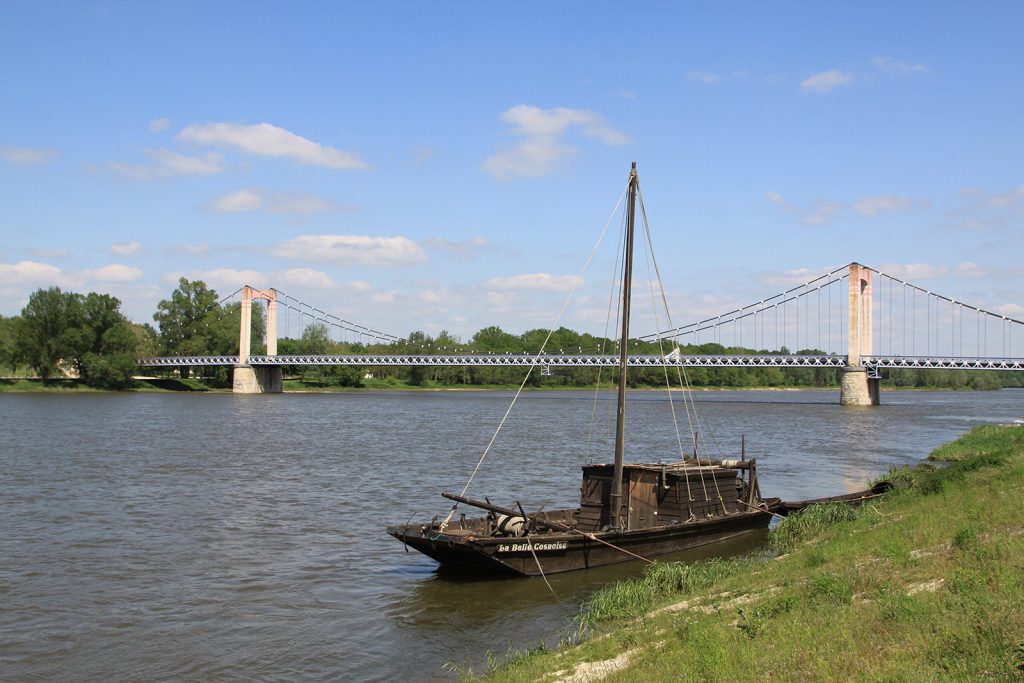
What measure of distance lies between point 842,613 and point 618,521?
10.1m

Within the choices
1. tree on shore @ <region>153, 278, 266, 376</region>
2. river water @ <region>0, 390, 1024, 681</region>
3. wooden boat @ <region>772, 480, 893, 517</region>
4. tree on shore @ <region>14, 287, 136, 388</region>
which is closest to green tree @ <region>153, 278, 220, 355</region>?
tree on shore @ <region>153, 278, 266, 376</region>

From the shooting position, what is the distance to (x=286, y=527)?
24281 millimetres

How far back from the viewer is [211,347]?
5354 inches

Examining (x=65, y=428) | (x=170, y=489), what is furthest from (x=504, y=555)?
(x=65, y=428)

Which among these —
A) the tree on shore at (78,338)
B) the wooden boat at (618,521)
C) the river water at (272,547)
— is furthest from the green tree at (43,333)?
the wooden boat at (618,521)

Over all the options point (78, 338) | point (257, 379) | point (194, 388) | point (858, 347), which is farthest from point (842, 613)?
point (194, 388)

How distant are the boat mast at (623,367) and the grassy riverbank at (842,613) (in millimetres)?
2965

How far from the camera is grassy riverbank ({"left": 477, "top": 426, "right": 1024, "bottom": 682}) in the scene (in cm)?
816

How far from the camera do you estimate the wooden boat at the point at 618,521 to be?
1805 cm

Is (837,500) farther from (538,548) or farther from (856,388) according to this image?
(856,388)

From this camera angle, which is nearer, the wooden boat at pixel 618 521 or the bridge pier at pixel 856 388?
the wooden boat at pixel 618 521

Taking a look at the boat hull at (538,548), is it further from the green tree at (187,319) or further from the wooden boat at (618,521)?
the green tree at (187,319)

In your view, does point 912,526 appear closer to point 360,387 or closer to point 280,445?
point 280,445

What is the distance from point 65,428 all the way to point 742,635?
57193mm
